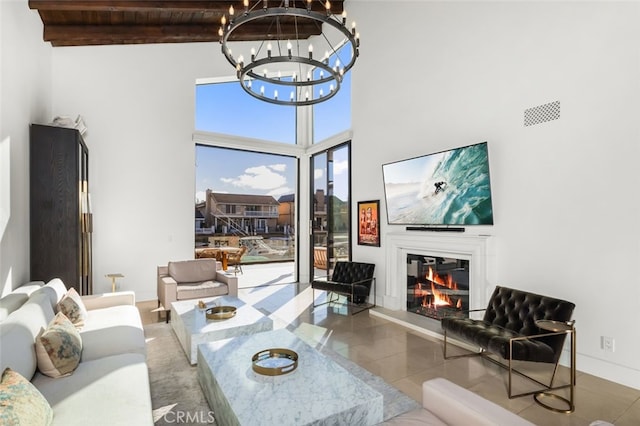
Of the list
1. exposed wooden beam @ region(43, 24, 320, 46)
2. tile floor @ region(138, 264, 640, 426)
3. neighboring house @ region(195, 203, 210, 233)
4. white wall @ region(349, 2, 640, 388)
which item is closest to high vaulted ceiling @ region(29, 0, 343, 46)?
exposed wooden beam @ region(43, 24, 320, 46)

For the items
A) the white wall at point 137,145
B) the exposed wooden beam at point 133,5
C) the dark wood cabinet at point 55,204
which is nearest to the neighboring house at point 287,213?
the white wall at point 137,145

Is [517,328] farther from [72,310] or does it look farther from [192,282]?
[192,282]

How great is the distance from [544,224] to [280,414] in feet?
10.5

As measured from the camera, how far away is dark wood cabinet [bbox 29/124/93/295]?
13.9 feet

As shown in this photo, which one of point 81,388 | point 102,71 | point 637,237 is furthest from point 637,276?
point 102,71

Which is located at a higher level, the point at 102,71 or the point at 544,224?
the point at 102,71

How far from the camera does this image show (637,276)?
2.96m

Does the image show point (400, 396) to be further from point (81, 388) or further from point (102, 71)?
point (102, 71)

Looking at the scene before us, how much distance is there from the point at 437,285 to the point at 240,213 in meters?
5.56

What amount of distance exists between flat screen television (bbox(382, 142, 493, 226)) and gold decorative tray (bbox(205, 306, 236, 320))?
2.80m

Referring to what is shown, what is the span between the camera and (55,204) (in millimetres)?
4324

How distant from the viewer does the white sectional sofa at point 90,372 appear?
6.18 ft

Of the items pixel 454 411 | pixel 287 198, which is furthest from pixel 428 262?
pixel 287 198

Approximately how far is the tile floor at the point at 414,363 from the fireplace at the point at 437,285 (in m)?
0.62
